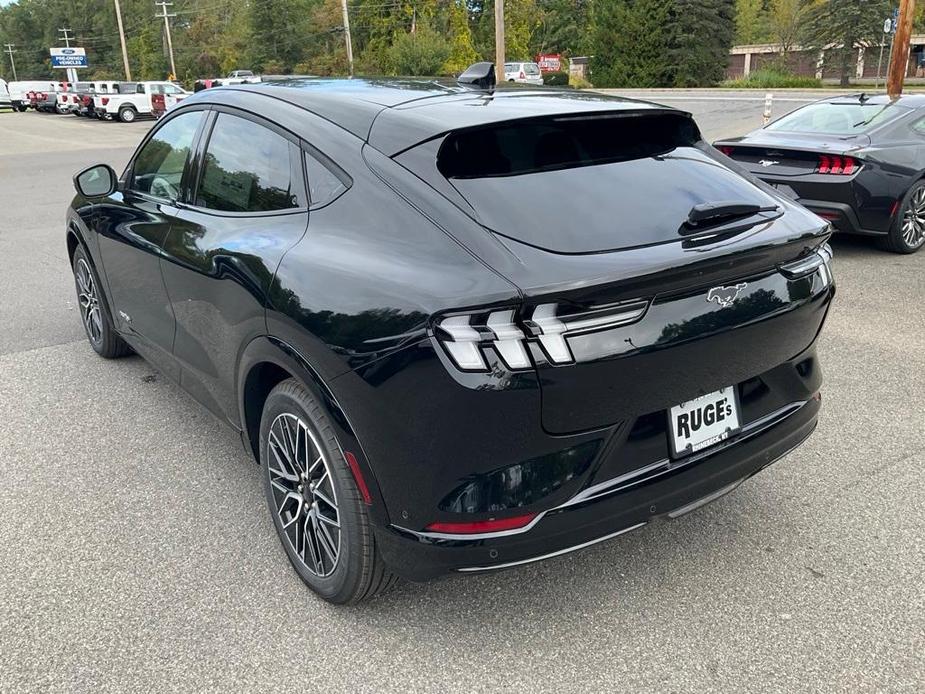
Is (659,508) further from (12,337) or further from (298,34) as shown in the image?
(298,34)

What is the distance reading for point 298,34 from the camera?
73.7 m

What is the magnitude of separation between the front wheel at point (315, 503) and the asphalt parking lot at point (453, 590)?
139 millimetres

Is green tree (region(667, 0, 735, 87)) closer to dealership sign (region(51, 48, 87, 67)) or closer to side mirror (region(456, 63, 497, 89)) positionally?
side mirror (region(456, 63, 497, 89))

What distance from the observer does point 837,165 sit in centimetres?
719

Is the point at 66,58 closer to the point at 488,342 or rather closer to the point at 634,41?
the point at 634,41

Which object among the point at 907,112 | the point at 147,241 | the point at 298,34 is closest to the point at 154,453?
the point at 147,241

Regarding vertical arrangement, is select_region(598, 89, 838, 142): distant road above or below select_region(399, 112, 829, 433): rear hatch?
below

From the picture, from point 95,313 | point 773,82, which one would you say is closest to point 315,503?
point 95,313

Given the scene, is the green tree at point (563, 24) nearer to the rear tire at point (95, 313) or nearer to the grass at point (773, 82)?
the grass at point (773, 82)

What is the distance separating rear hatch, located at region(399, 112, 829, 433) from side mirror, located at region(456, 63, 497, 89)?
82cm

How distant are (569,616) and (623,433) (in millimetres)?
768

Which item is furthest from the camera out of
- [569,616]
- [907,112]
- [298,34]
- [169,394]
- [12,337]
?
[298,34]

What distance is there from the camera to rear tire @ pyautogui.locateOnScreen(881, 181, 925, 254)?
737 cm

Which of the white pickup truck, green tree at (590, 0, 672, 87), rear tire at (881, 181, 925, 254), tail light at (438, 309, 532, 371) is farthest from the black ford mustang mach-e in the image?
green tree at (590, 0, 672, 87)
